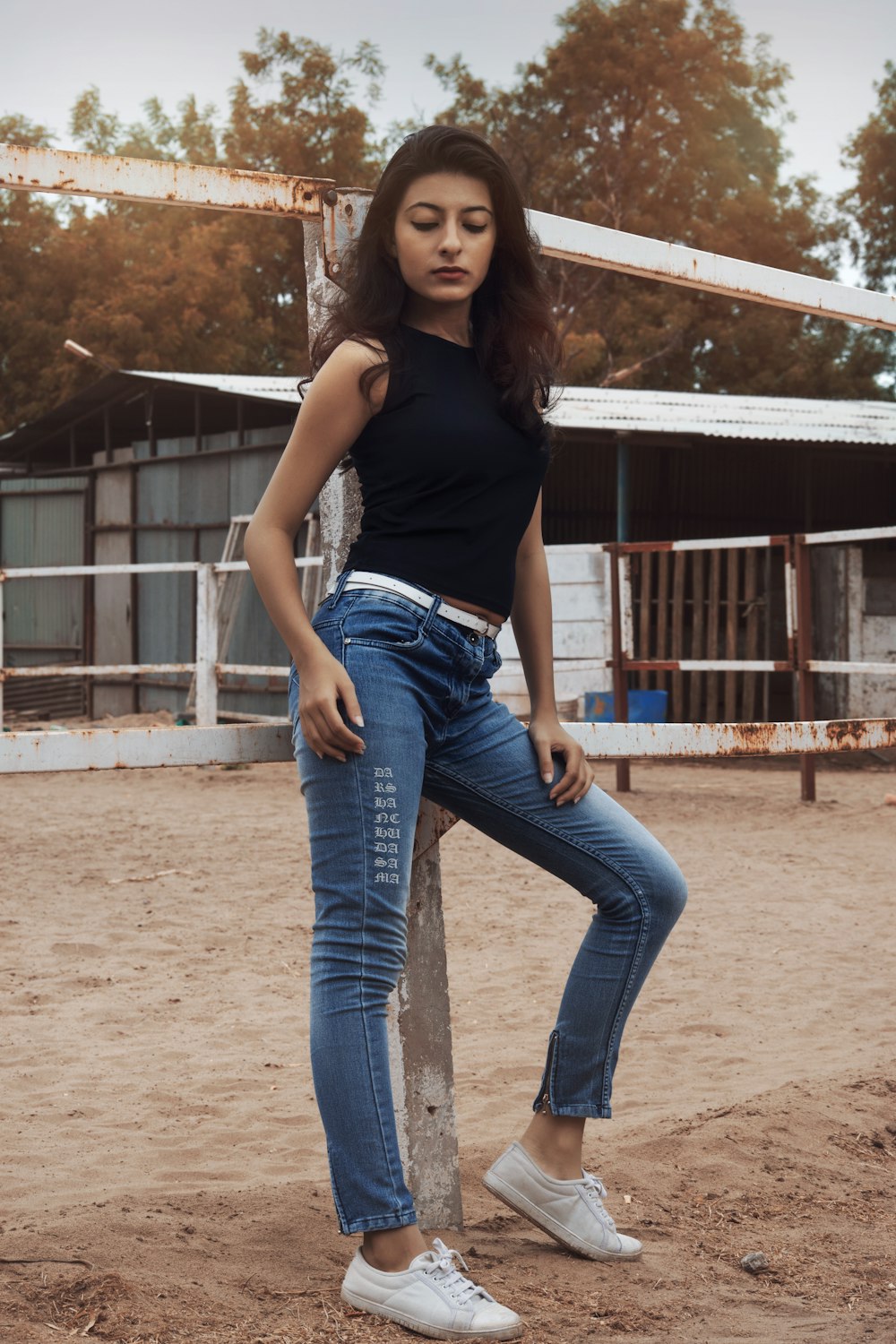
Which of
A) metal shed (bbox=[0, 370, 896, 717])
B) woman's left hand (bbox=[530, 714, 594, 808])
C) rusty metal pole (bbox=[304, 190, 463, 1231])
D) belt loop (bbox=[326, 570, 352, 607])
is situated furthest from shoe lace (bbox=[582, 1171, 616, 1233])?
metal shed (bbox=[0, 370, 896, 717])

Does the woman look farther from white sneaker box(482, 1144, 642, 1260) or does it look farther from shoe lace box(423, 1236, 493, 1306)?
white sneaker box(482, 1144, 642, 1260)

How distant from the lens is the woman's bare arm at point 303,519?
1.80 metres

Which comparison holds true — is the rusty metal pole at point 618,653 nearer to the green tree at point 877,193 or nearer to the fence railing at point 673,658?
the fence railing at point 673,658

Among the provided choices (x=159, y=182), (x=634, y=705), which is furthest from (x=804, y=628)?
(x=159, y=182)

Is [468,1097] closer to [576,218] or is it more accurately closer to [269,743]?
[269,743]

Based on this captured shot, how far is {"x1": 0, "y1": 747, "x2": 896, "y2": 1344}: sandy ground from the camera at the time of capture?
78.0 inches

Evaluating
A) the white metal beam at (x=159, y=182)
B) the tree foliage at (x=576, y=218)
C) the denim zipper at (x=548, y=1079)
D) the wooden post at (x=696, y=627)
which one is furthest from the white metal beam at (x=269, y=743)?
the tree foliage at (x=576, y=218)

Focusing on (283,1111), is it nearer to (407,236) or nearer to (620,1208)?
(620,1208)

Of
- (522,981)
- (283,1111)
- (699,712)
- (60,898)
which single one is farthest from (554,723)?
(699,712)

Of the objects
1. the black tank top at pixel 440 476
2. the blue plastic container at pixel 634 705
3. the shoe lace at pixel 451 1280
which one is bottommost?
the shoe lace at pixel 451 1280

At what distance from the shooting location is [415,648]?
1.86 m

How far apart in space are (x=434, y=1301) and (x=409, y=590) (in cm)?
89

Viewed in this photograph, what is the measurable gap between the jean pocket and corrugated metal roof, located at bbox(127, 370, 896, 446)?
7957 mm

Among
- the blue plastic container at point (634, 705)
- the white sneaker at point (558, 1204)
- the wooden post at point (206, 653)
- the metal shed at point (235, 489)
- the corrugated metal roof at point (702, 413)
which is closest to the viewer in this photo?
the white sneaker at point (558, 1204)
